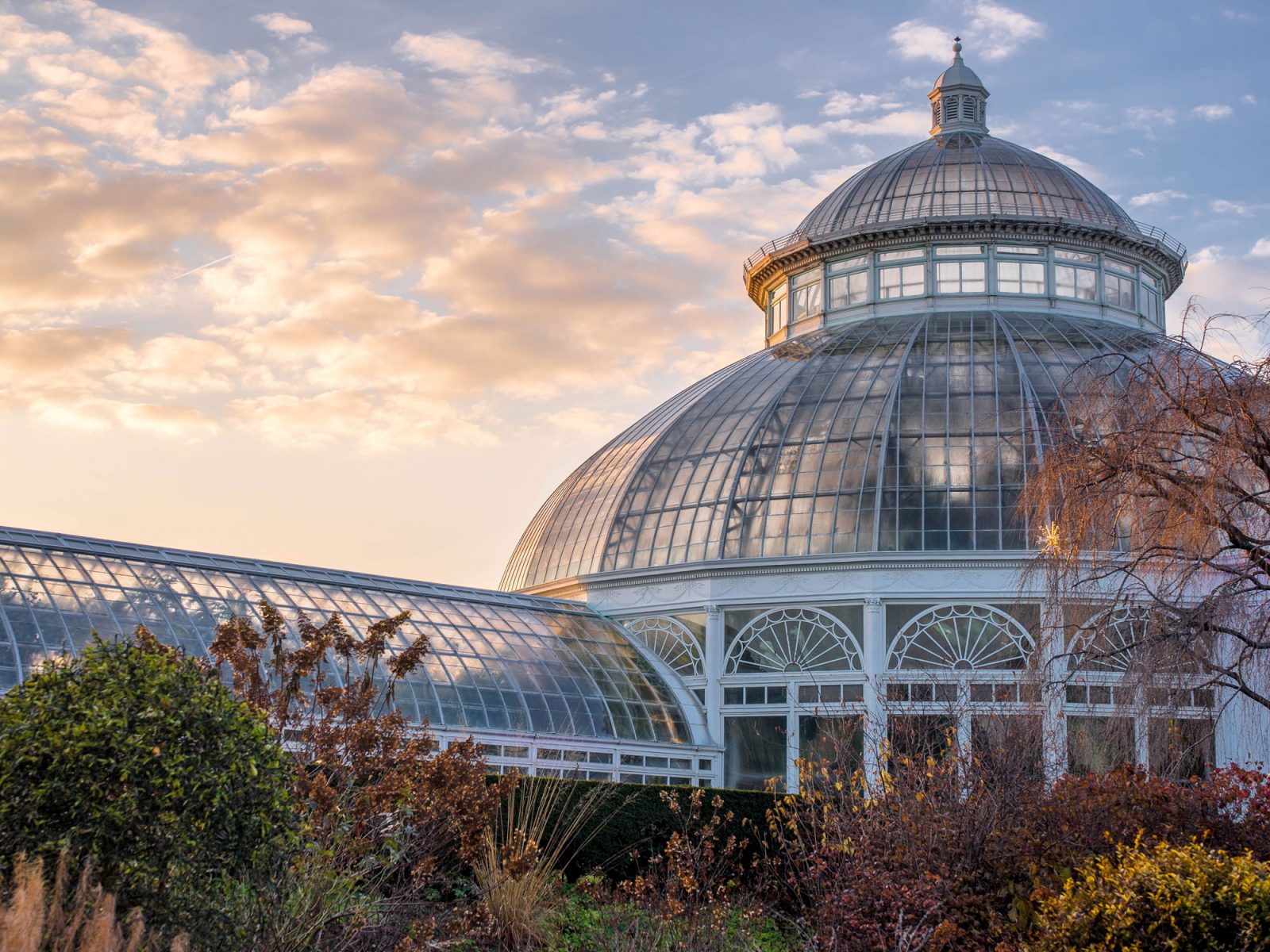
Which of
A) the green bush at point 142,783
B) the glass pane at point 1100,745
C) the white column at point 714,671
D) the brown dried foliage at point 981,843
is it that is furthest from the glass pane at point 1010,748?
the white column at point 714,671

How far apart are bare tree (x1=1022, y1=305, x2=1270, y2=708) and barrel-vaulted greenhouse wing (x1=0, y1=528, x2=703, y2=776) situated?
13.9 metres

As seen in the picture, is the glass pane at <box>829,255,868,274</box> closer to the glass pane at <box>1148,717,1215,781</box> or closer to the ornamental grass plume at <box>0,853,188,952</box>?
the glass pane at <box>1148,717,1215,781</box>

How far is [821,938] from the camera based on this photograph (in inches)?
592

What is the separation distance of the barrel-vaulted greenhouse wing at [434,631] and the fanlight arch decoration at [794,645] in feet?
6.60

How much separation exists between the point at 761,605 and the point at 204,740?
25.7m

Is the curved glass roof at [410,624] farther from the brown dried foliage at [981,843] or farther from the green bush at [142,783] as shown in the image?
the brown dried foliage at [981,843]

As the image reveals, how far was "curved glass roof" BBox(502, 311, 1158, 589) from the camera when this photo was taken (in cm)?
3534

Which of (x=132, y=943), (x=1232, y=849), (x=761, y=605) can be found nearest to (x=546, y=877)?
(x=1232, y=849)

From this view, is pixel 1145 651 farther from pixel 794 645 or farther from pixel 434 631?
pixel 434 631

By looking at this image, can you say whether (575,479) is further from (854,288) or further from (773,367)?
(854,288)

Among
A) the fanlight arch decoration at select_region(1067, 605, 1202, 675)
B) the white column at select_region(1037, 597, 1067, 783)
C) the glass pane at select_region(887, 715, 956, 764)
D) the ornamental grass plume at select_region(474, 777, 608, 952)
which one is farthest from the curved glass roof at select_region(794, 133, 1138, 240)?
the ornamental grass plume at select_region(474, 777, 608, 952)

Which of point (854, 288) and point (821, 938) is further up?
point (854, 288)

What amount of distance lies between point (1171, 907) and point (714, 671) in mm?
25504

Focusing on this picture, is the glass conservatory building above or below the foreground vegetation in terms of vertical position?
above
